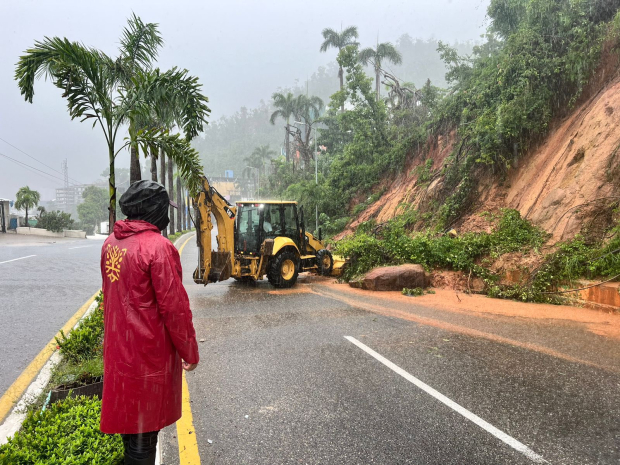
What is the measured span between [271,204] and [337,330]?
4.87 meters

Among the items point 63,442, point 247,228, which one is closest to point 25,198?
→ point 247,228

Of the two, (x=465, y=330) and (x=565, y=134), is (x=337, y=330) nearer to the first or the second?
(x=465, y=330)

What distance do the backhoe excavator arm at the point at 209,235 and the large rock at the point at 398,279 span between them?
3.65 m

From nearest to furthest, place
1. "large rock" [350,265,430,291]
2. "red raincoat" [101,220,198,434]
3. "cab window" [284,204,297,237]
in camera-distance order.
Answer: "red raincoat" [101,220,198,434]
"large rock" [350,265,430,291]
"cab window" [284,204,297,237]

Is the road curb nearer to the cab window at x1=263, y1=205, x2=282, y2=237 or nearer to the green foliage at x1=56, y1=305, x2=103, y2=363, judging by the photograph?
the green foliage at x1=56, y1=305, x2=103, y2=363

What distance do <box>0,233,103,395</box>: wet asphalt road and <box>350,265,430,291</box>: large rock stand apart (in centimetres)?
666

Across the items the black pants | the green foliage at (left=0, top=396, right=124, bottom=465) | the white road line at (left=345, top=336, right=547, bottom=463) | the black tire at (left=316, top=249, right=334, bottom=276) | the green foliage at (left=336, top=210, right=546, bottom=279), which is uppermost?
the green foliage at (left=336, top=210, right=546, bottom=279)

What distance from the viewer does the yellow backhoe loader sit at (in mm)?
9461

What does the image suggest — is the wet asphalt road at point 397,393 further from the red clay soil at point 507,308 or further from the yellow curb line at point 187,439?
the red clay soil at point 507,308

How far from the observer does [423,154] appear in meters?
20.9

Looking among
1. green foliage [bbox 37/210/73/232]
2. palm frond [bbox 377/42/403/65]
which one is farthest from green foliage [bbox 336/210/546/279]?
green foliage [bbox 37/210/73/232]

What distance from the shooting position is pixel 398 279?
9.98m

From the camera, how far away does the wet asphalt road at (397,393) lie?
3.12 m

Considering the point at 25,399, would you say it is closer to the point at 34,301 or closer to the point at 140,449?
the point at 140,449
